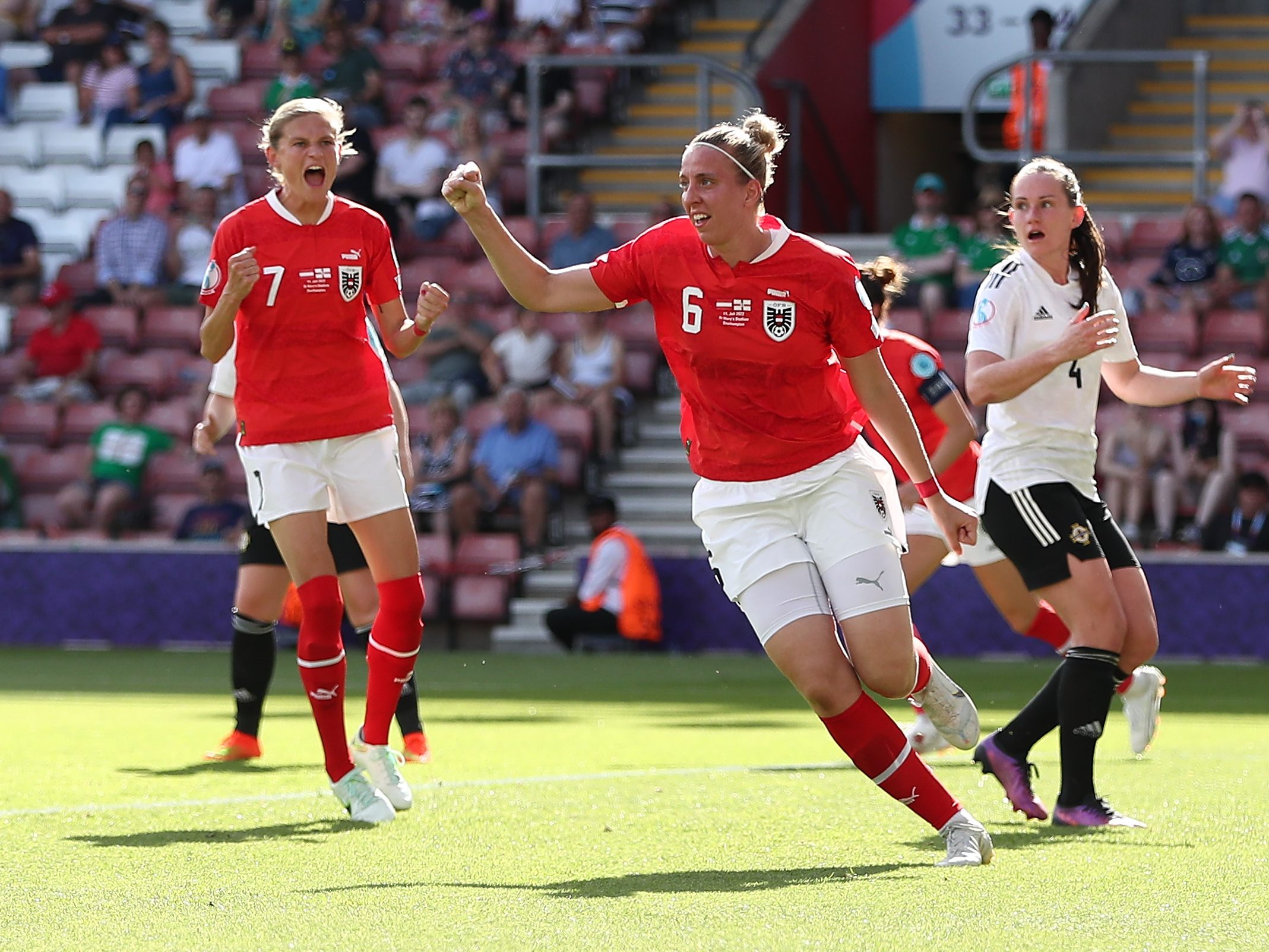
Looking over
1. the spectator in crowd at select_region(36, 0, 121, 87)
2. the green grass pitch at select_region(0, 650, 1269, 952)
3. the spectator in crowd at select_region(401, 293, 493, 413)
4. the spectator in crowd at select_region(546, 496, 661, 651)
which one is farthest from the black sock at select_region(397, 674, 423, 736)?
the spectator in crowd at select_region(36, 0, 121, 87)

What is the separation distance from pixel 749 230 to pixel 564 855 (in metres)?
1.85

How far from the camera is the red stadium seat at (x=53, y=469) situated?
1811 cm

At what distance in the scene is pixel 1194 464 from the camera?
15391 millimetres

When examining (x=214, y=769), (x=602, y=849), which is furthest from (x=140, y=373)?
(x=602, y=849)

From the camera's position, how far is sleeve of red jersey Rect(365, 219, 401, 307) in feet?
23.8

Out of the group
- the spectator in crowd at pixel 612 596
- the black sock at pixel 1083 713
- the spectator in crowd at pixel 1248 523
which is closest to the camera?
the black sock at pixel 1083 713

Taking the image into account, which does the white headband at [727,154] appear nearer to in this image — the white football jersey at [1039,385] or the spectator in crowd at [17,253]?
the white football jersey at [1039,385]

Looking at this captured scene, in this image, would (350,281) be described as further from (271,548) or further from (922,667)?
Answer: (922,667)

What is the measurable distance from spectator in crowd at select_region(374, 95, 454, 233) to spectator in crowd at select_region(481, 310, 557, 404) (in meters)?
2.10

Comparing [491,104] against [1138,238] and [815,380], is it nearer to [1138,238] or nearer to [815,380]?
[1138,238]

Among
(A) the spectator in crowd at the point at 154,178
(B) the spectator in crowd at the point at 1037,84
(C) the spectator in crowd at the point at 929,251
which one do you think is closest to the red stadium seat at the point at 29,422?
(A) the spectator in crowd at the point at 154,178

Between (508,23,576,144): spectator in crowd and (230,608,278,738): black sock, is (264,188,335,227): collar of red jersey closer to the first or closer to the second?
Result: (230,608,278,738): black sock

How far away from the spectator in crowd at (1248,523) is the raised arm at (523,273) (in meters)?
9.81

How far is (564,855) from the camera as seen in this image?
602 centimetres
